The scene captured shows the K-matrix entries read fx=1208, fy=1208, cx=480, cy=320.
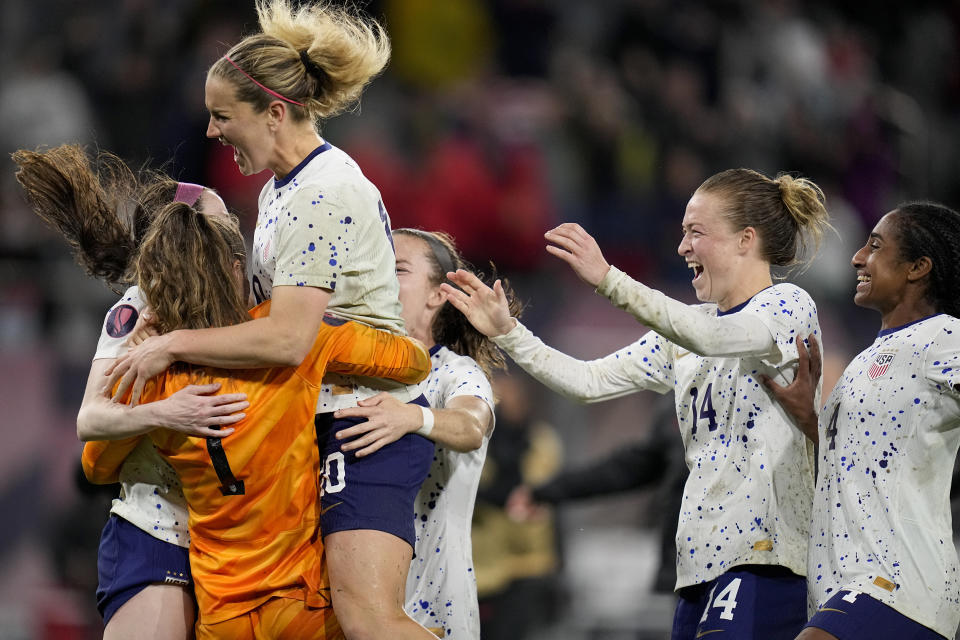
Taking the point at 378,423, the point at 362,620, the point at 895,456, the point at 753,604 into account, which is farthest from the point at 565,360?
the point at 362,620

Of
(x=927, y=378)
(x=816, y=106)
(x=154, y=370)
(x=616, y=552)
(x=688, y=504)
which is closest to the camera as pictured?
(x=154, y=370)

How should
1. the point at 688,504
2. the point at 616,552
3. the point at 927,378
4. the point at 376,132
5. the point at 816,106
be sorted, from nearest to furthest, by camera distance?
the point at 927,378 → the point at 688,504 → the point at 616,552 → the point at 376,132 → the point at 816,106

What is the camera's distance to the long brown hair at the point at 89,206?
3920 millimetres

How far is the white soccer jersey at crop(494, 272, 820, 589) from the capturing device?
12.0 ft

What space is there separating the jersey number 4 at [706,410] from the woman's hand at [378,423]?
93 centimetres

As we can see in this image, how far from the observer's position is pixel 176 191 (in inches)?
154

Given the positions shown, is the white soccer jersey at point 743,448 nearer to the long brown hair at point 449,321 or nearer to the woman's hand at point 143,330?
the long brown hair at point 449,321

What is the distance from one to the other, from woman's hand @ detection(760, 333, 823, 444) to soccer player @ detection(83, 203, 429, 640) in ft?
4.11

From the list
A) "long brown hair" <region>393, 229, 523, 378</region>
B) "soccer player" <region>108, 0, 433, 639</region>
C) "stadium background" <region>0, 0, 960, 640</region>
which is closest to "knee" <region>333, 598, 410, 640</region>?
"soccer player" <region>108, 0, 433, 639</region>

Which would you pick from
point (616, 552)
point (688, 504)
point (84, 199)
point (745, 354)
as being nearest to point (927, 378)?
point (745, 354)

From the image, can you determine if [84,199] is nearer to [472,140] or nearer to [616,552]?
[616,552]

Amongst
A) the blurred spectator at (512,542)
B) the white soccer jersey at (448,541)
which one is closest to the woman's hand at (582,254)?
the white soccer jersey at (448,541)

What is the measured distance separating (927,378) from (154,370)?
2218mm

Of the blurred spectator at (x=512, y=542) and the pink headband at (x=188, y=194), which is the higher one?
the pink headband at (x=188, y=194)
